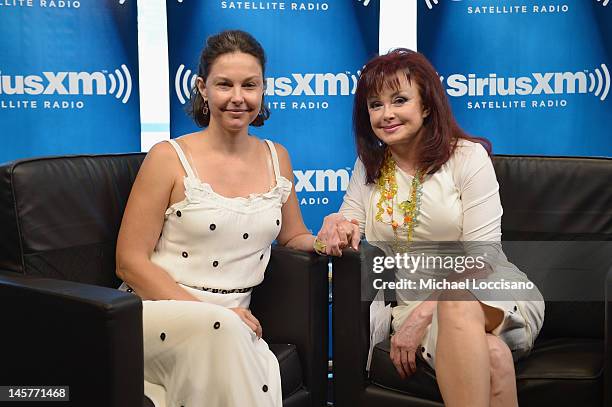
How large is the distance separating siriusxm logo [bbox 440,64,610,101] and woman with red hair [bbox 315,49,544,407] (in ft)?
3.16

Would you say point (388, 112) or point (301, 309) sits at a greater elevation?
point (388, 112)

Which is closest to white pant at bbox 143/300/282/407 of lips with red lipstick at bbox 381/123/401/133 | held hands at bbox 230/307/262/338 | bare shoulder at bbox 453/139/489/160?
held hands at bbox 230/307/262/338

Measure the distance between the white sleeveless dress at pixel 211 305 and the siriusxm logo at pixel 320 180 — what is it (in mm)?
906

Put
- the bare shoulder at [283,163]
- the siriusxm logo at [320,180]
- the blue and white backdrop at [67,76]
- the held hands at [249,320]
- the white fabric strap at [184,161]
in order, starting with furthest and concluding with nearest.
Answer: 1. the siriusxm logo at [320,180]
2. the blue and white backdrop at [67,76]
3. the bare shoulder at [283,163]
4. the white fabric strap at [184,161]
5. the held hands at [249,320]

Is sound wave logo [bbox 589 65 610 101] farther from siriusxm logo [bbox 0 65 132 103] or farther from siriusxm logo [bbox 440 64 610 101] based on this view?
siriusxm logo [bbox 0 65 132 103]

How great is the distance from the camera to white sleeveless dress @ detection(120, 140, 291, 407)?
203cm

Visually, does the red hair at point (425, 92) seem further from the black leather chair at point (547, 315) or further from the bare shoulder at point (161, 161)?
the bare shoulder at point (161, 161)

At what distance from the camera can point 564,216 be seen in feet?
8.80

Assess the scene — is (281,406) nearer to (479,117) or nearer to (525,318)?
(525,318)

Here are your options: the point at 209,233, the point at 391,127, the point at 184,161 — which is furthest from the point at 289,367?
the point at 391,127

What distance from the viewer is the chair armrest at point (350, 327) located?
2.36 m

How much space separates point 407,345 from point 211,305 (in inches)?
23.0

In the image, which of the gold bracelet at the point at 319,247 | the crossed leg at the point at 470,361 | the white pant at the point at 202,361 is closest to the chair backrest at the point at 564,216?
the crossed leg at the point at 470,361

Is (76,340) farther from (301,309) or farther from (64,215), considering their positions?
(301,309)
